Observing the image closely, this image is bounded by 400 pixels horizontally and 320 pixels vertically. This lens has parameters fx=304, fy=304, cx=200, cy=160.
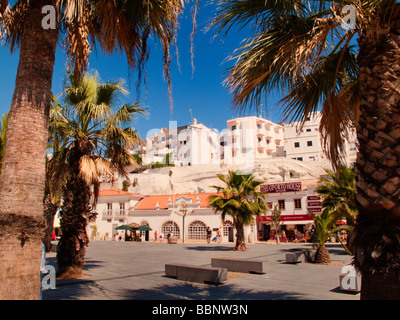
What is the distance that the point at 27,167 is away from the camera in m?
3.28

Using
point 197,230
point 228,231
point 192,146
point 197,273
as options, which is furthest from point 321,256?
point 192,146

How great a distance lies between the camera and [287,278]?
10.7 m

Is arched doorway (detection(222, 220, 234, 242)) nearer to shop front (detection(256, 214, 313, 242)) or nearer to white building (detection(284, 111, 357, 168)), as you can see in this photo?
shop front (detection(256, 214, 313, 242))

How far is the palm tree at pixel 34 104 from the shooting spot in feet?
10.1

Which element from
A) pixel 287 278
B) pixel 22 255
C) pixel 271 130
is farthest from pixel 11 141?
pixel 271 130

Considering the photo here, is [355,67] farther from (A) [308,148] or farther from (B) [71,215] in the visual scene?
(A) [308,148]

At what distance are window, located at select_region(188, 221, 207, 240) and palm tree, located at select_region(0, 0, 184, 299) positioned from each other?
35.9 m

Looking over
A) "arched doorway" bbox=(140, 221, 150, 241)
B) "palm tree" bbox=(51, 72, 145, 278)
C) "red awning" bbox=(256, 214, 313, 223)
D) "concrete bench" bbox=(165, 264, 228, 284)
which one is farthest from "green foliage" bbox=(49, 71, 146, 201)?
"arched doorway" bbox=(140, 221, 150, 241)

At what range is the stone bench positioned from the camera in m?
14.5

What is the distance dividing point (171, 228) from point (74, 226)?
1261 inches

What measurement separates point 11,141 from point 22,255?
48.2 inches

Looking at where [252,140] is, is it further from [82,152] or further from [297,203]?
[82,152]

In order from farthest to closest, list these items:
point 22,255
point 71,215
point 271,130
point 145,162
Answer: point 145,162, point 271,130, point 71,215, point 22,255

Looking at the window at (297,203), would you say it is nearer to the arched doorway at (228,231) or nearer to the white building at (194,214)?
the white building at (194,214)
